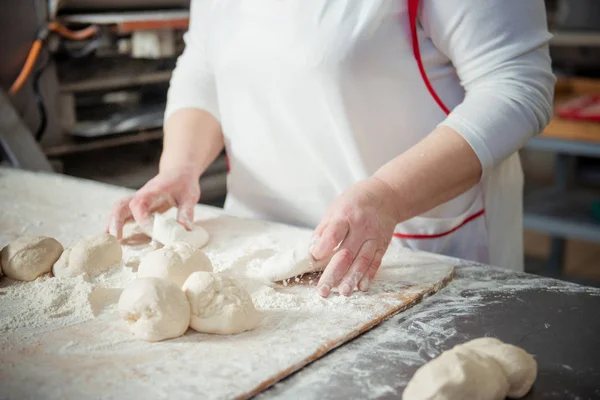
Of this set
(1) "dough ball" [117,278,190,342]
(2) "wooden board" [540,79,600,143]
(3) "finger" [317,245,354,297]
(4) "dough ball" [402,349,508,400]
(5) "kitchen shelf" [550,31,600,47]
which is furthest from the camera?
(5) "kitchen shelf" [550,31,600,47]

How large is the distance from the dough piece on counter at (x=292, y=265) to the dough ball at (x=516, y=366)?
0.35m

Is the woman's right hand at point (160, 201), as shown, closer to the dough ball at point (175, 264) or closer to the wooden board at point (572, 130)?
the dough ball at point (175, 264)

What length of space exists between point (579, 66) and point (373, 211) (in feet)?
10.8

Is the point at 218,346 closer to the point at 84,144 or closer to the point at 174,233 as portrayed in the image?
the point at 174,233

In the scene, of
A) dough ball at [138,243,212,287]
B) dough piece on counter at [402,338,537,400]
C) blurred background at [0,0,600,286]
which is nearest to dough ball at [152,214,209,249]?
dough ball at [138,243,212,287]

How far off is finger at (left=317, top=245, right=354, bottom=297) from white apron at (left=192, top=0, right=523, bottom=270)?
309mm

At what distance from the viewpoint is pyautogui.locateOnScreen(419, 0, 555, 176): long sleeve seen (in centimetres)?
117

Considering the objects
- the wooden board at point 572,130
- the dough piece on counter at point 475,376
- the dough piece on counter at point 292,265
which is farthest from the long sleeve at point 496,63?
the wooden board at point 572,130

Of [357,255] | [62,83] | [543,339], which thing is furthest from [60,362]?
[62,83]

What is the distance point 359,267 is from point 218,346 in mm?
263

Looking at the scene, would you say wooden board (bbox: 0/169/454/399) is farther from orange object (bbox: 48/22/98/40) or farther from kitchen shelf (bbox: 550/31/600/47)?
kitchen shelf (bbox: 550/31/600/47)

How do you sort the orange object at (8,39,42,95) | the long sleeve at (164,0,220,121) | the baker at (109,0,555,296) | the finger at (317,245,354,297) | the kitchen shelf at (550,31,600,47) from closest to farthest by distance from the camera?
the finger at (317,245,354,297) < the baker at (109,0,555,296) < the long sleeve at (164,0,220,121) < the orange object at (8,39,42,95) < the kitchen shelf at (550,31,600,47)

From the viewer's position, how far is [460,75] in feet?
4.16

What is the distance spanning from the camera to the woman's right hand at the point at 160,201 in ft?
4.50
